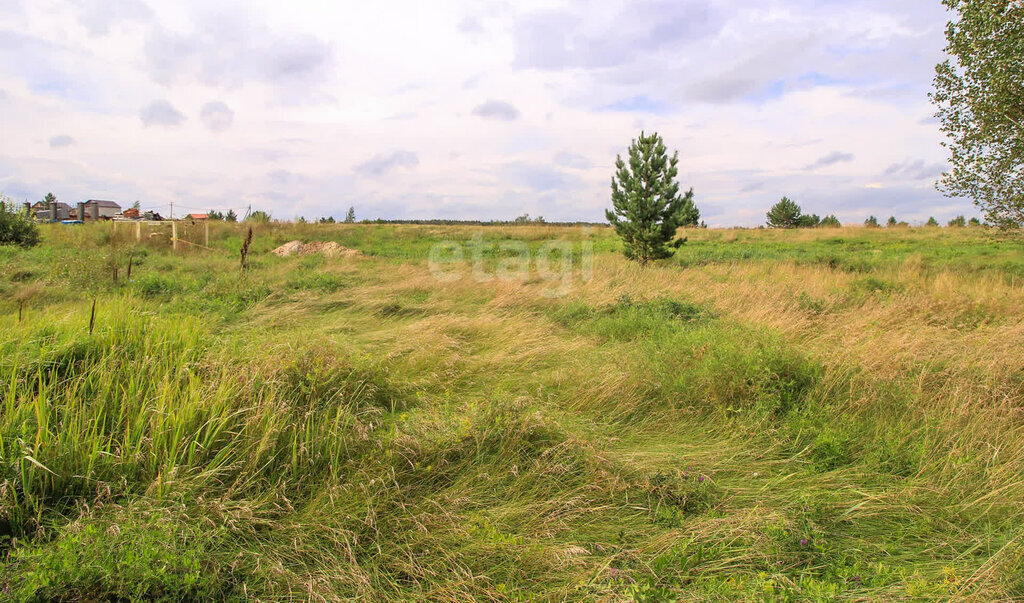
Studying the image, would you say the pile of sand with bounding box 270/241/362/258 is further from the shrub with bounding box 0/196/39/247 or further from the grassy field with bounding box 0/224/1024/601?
the grassy field with bounding box 0/224/1024/601

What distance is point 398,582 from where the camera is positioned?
2176 millimetres

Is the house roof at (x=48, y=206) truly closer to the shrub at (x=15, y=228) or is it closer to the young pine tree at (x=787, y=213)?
the shrub at (x=15, y=228)

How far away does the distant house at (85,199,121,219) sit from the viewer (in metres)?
41.1

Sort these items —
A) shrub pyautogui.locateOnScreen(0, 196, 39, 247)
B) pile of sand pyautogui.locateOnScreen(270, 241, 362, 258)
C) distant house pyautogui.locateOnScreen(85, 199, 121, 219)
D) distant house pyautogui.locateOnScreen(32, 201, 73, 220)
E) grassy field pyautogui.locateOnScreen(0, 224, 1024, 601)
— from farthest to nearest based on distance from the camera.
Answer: distant house pyautogui.locateOnScreen(85, 199, 121, 219), distant house pyautogui.locateOnScreen(32, 201, 73, 220), pile of sand pyautogui.locateOnScreen(270, 241, 362, 258), shrub pyautogui.locateOnScreen(0, 196, 39, 247), grassy field pyautogui.locateOnScreen(0, 224, 1024, 601)

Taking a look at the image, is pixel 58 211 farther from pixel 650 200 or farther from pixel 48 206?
pixel 650 200

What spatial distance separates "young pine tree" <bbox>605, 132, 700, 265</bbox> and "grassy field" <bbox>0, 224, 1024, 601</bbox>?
9.90 metres

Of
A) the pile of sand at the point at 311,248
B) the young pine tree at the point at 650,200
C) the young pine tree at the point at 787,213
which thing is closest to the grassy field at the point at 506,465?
the young pine tree at the point at 650,200

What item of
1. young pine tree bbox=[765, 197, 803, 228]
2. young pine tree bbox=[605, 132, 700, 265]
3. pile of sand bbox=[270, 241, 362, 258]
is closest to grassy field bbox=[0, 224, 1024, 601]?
young pine tree bbox=[605, 132, 700, 265]

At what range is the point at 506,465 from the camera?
3.00 m

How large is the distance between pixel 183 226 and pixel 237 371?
22.3 m

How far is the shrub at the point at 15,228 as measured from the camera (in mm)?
14953

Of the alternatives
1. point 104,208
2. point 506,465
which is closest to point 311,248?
point 506,465

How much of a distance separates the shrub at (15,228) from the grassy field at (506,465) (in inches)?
607

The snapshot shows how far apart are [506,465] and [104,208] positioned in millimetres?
55490
